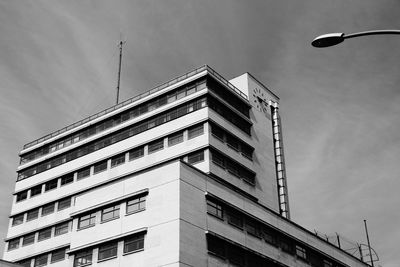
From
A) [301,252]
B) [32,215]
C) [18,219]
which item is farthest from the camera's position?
[18,219]

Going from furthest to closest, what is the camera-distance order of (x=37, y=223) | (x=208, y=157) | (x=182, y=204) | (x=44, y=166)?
(x=44, y=166)
(x=37, y=223)
(x=208, y=157)
(x=182, y=204)

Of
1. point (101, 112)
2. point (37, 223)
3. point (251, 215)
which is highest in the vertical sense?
point (101, 112)

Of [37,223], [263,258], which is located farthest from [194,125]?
[37,223]

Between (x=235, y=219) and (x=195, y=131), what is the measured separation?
17.7 metres

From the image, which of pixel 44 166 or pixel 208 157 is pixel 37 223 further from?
pixel 208 157

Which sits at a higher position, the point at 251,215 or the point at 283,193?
the point at 283,193

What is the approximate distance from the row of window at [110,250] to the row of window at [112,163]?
19881 millimetres

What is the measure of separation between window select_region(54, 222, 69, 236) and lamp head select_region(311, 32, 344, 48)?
54.3 meters

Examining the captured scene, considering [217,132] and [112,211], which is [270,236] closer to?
[112,211]

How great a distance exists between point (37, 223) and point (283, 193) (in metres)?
30.8

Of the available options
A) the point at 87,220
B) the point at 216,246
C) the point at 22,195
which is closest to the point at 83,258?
the point at 87,220

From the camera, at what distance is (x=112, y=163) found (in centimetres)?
6825

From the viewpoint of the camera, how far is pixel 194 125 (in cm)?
6175

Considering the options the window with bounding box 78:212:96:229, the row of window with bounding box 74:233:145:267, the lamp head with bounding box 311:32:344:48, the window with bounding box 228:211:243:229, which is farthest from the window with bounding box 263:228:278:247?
the lamp head with bounding box 311:32:344:48
